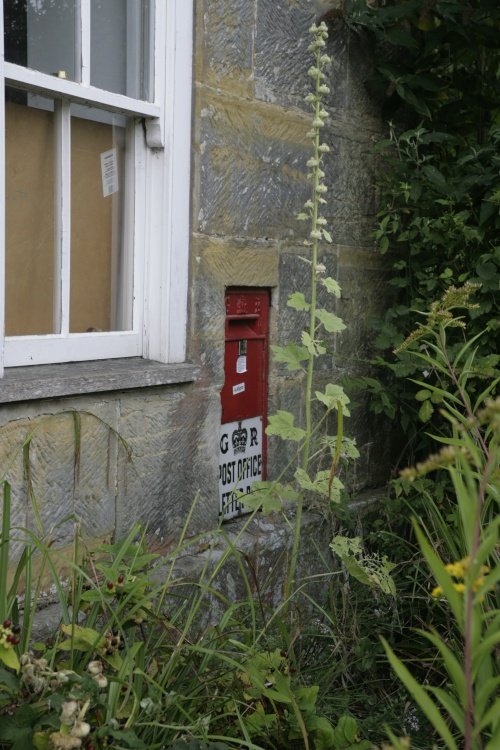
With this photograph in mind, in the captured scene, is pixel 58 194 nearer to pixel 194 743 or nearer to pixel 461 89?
pixel 194 743

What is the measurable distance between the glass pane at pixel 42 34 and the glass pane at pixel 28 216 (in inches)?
4.2

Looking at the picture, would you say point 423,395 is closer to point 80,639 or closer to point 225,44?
point 225,44

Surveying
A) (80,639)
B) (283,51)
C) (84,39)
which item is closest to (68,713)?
(80,639)

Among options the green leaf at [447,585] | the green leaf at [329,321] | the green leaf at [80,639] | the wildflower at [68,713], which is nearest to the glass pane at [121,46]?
the green leaf at [329,321]

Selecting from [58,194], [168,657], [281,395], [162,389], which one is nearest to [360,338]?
[281,395]

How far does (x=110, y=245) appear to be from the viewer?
3051 millimetres

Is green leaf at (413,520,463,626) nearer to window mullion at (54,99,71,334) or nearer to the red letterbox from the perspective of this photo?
window mullion at (54,99,71,334)

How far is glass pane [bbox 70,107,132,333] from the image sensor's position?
2.90 metres

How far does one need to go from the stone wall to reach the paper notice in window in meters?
0.28

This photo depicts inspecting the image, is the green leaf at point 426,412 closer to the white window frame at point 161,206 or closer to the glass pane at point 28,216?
the white window frame at point 161,206

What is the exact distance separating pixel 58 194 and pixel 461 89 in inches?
85.6

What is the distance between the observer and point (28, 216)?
2.73 m

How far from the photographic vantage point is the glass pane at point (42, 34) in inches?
102

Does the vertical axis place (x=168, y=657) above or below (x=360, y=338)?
below
